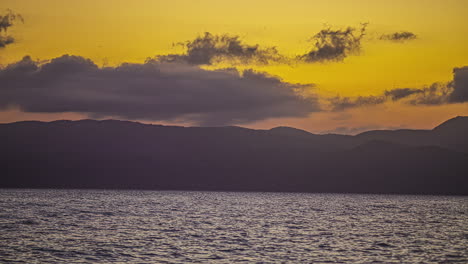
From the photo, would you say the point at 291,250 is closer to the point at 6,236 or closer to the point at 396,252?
the point at 396,252

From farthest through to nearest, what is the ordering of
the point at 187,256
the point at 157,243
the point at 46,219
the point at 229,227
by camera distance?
the point at 46,219 → the point at 229,227 → the point at 157,243 → the point at 187,256

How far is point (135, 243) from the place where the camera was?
6366 cm

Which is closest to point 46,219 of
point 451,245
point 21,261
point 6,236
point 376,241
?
point 6,236

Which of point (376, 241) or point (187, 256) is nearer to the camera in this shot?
point (187, 256)

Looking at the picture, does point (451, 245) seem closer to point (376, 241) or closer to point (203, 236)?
point (376, 241)

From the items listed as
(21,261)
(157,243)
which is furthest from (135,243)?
(21,261)

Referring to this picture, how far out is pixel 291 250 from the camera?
197ft

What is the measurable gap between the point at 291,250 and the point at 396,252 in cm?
1118

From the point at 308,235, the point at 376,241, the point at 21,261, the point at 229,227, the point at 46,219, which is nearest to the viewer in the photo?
the point at 21,261

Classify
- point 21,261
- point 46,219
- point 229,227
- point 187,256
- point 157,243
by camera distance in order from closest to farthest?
point 21,261
point 187,256
point 157,243
point 229,227
point 46,219

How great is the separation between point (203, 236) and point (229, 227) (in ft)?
45.6

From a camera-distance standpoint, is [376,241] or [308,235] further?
[308,235]

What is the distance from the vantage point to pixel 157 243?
210 ft

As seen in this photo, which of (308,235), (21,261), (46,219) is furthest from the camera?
(46,219)
